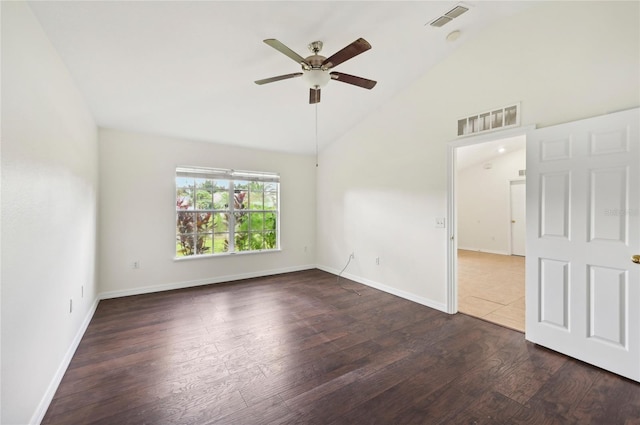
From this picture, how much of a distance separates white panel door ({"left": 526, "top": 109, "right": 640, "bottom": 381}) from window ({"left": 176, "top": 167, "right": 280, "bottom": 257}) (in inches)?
162

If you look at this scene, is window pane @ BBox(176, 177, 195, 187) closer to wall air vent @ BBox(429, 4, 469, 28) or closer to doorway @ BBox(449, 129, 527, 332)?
wall air vent @ BBox(429, 4, 469, 28)

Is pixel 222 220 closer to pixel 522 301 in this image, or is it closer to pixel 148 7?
pixel 148 7

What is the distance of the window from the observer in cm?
456

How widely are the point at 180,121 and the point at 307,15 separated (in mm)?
2441

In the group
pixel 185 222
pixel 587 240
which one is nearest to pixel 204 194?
pixel 185 222

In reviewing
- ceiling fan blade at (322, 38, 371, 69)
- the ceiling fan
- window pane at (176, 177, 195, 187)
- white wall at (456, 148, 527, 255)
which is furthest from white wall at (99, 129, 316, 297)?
white wall at (456, 148, 527, 255)

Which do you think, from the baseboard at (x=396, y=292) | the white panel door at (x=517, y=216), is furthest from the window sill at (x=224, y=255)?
the white panel door at (x=517, y=216)

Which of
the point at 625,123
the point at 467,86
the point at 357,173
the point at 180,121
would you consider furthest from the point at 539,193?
the point at 180,121

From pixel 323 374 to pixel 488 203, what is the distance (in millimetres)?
7980

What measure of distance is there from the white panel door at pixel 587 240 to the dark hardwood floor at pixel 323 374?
0.85 ft

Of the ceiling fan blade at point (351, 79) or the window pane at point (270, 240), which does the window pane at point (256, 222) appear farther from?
the ceiling fan blade at point (351, 79)

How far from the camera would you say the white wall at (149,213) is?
12.9 ft

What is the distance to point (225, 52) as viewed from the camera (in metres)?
2.64

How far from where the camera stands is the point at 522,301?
12.4 ft
